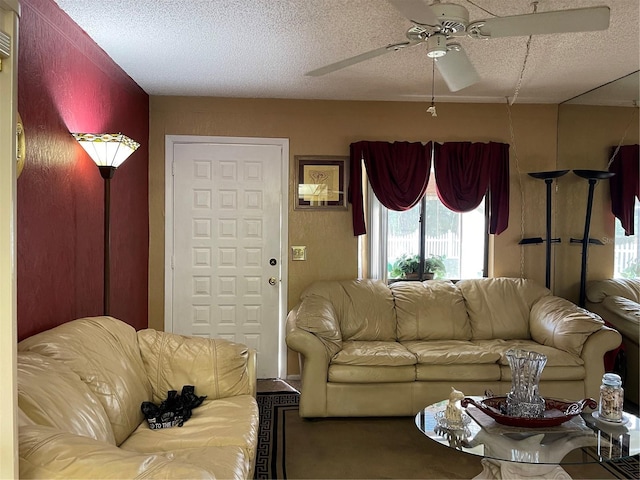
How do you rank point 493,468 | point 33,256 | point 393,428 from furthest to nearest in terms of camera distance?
1. point 393,428
2. point 493,468
3. point 33,256

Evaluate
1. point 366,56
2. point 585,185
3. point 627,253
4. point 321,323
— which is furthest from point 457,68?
point 585,185

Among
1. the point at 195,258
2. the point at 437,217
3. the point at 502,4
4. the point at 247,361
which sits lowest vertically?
the point at 247,361

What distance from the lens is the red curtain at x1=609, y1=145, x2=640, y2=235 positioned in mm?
3951

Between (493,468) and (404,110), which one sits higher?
(404,110)

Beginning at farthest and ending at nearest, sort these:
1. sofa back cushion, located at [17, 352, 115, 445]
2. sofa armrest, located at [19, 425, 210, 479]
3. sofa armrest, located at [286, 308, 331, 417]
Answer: sofa armrest, located at [286, 308, 331, 417]
sofa back cushion, located at [17, 352, 115, 445]
sofa armrest, located at [19, 425, 210, 479]

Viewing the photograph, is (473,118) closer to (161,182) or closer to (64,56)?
(161,182)

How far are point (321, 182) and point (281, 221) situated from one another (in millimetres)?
506

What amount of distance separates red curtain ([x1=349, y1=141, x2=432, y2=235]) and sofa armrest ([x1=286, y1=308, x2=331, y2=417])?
1368mm

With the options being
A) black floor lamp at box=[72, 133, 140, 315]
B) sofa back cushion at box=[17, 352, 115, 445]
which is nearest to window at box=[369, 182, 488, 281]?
black floor lamp at box=[72, 133, 140, 315]

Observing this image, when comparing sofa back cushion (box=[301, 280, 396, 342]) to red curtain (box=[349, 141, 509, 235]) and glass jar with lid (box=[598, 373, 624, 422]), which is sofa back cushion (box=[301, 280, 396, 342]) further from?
glass jar with lid (box=[598, 373, 624, 422])

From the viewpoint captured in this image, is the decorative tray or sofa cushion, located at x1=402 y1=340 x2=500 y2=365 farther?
sofa cushion, located at x1=402 y1=340 x2=500 y2=365

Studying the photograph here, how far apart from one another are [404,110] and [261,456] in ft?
10.4

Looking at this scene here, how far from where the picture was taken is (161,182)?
4.66 metres

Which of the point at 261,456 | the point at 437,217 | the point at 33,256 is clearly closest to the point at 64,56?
the point at 33,256
